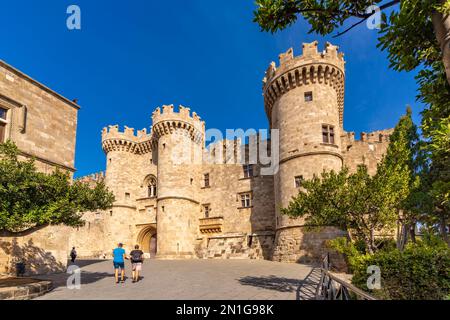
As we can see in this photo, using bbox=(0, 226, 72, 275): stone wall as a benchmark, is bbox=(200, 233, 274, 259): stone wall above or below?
below

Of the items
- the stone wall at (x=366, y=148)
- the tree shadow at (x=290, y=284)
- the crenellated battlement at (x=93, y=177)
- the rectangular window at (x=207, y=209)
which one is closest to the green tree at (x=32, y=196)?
the tree shadow at (x=290, y=284)

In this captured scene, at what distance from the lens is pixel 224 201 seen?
2534 centimetres

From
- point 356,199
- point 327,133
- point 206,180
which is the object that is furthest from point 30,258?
point 327,133

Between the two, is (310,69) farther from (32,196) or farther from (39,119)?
(32,196)

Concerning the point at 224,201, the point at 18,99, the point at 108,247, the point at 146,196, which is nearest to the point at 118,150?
the point at 146,196

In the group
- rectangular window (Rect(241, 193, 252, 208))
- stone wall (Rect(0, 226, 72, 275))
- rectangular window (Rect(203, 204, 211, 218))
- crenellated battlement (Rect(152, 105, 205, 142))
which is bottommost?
stone wall (Rect(0, 226, 72, 275))

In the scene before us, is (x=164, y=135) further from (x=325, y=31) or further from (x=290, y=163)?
(x=325, y=31)

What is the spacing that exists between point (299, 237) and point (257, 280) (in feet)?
25.0

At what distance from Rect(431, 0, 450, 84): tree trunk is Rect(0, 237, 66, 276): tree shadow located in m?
15.1

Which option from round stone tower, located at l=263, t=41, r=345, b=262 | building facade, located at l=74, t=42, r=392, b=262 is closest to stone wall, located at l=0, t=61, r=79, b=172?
building facade, located at l=74, t=42, r=392, b=262

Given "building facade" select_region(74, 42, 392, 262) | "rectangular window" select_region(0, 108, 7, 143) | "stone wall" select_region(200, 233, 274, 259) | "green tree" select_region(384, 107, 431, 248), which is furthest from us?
"stone wall" select_region(200, 233, 274, 259)

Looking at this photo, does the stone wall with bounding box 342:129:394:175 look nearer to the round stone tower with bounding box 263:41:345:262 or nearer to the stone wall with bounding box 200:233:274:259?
the round stone tower with bounding box 263:41:345:262

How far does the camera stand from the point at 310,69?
19391 millimetres

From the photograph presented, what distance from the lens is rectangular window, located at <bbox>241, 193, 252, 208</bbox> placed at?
24112 mm
